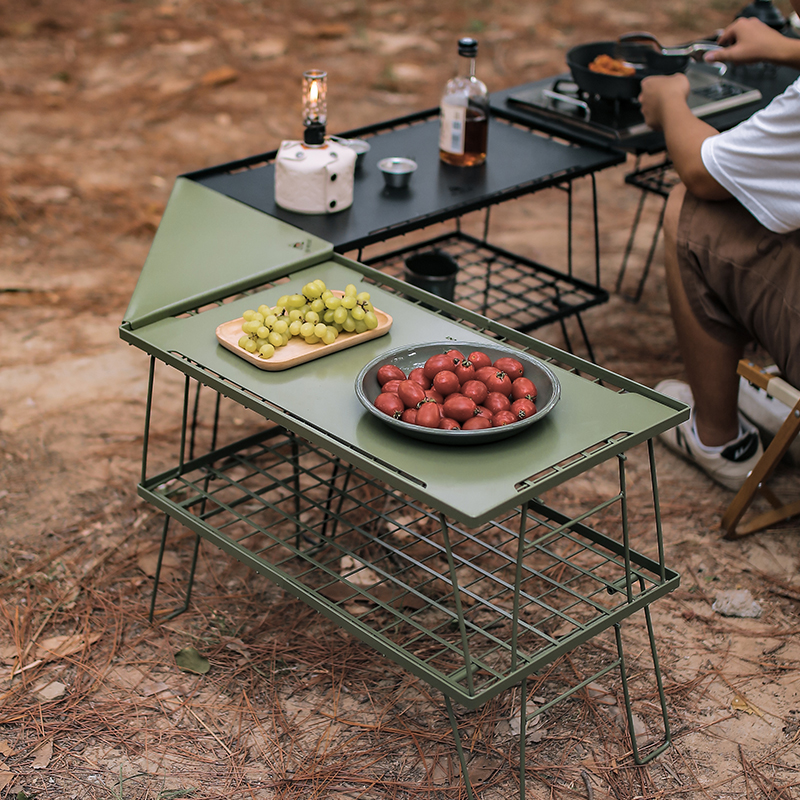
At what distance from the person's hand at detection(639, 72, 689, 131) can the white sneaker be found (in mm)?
875

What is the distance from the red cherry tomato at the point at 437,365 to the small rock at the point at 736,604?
119 centimetres

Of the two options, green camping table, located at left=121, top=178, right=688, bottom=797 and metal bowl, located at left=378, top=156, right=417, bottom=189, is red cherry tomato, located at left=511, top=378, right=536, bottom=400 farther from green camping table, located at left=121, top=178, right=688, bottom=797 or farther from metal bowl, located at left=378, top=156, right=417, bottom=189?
metal bowl, located at left=378, top=156, right=417, bottom=189

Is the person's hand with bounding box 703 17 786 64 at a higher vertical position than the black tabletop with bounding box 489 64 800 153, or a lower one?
higher

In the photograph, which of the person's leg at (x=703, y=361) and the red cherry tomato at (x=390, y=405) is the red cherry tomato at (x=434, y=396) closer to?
the red cherry tomato at (x=390, y=405)

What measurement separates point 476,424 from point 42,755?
128cm

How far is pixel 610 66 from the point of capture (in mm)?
3295

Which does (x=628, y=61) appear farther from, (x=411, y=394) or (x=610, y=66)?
(x=411, y=394)

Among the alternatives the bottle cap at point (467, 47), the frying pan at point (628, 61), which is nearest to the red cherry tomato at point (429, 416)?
the bottle cap at point (467, 47)

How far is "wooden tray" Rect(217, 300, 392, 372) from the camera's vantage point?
208cm

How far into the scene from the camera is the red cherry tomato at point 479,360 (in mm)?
2010

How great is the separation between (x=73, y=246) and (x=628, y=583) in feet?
11.2

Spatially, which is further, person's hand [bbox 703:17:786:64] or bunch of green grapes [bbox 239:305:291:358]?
person's hand [bbox 703:17:786:64]

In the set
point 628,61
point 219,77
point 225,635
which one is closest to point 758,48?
point 628,61

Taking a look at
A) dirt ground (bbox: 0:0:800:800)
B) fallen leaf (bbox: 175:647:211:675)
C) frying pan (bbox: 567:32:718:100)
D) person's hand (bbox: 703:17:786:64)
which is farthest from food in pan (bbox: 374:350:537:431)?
person's hand (bbox: 703:17:786:64)
